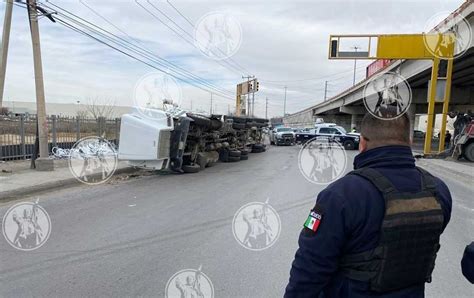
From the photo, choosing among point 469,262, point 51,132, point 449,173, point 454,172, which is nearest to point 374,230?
point 469,262

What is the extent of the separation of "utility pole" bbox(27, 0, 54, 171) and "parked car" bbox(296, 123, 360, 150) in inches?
907

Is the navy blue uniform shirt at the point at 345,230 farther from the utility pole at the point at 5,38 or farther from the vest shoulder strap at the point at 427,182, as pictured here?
the utility pole at the point at 5,38

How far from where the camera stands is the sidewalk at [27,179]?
908 centimetres

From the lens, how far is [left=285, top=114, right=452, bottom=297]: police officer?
5.89 feet

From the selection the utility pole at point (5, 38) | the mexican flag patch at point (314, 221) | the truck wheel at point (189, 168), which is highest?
the utility pole at point (5, 38)

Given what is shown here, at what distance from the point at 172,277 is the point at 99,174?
8853mm

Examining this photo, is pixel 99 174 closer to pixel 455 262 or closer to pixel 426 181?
pixel 455 262

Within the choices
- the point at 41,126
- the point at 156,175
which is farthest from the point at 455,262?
the point at 41,126

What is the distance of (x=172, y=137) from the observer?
11.9 metres

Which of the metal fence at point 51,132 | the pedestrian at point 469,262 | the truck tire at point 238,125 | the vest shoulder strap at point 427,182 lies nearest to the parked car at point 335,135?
the truck tire at point 238,125

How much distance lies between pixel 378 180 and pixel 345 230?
11.1 inches

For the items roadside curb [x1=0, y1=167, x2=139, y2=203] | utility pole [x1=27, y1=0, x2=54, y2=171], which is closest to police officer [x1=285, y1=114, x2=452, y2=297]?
roadside curb [x1=0, y1=167, x2=139, y2=203]

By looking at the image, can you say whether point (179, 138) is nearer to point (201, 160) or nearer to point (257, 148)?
point (201, 160)

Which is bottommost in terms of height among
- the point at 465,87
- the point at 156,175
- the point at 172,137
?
the point at 156,175
